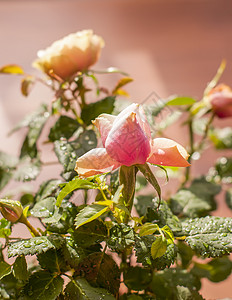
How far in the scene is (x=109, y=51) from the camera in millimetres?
1273

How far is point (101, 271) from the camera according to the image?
362 mm

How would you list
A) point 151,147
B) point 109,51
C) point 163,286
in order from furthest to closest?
point 109,51 < point 163,286 < point 151,147

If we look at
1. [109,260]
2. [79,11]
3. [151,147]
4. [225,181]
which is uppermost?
[79,11]

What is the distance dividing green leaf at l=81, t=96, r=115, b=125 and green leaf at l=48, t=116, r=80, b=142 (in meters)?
0.02

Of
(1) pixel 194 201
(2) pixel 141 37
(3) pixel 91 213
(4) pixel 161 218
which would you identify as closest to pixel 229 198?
(1) pixel 194 201

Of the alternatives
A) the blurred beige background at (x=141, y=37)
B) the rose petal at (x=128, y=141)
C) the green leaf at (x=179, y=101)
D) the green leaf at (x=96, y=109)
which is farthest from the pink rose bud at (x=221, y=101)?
the blurred beige background at (x=141, y=37)

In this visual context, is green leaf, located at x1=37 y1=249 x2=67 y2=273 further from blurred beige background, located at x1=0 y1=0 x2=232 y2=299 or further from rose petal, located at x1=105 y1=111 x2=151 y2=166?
blurred beige background, located at x1=0 y1=0 x2=232 y2=299

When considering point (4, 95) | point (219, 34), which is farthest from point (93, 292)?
point (219, 34)

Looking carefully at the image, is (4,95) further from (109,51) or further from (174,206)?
(174,206)

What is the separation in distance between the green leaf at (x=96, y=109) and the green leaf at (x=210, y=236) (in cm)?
17

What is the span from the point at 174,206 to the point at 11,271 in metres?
0.23

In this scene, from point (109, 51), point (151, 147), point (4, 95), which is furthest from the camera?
point (109, 51)

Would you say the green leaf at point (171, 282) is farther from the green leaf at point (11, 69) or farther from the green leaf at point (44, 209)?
the green leaf at point (11, 69)

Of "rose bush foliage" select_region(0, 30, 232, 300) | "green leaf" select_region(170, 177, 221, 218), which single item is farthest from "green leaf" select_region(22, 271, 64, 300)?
"green leaf" select_region(170, 177, 221, 218)
